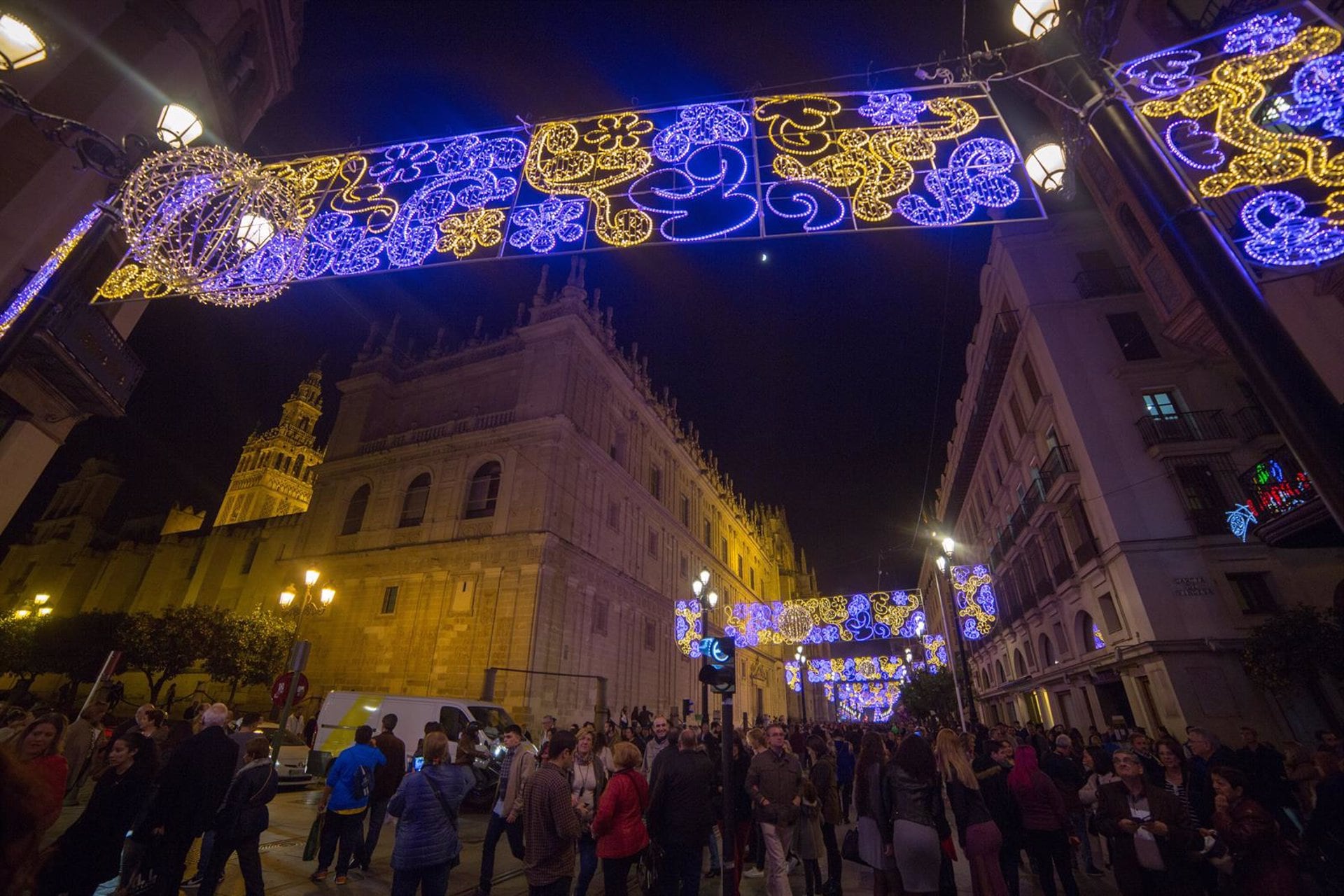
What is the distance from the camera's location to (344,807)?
6391 millimetres

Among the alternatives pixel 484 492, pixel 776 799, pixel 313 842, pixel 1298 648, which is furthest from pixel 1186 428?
pixel 484 492

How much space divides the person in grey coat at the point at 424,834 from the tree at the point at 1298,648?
16.5m

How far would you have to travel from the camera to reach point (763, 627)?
91.0 ft

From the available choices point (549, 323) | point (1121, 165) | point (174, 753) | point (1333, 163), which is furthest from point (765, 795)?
point (549, 323)

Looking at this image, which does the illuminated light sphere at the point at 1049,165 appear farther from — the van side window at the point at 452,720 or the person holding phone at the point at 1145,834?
the van side window at the point at 452,720

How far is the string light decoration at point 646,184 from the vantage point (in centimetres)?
618

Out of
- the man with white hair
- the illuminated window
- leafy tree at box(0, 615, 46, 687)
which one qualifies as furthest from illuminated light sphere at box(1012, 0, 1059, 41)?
leafy tree at box(0, 615, 46, 687)

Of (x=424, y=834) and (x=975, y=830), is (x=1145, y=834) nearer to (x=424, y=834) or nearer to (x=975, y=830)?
(x=975, y=830)

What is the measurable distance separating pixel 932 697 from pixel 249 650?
39.2 m

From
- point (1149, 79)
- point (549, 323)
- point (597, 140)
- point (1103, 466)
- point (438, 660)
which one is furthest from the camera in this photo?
point (549, 323)

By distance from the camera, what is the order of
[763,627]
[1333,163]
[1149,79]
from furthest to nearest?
[763,627], [1149,79], [1333,163]

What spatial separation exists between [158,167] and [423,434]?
21.6 metres

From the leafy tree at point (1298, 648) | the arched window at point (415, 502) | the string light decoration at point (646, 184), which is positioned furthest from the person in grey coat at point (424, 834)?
the arched window at point (415, 502)

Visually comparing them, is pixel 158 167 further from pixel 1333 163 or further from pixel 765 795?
pixel 1333 163
